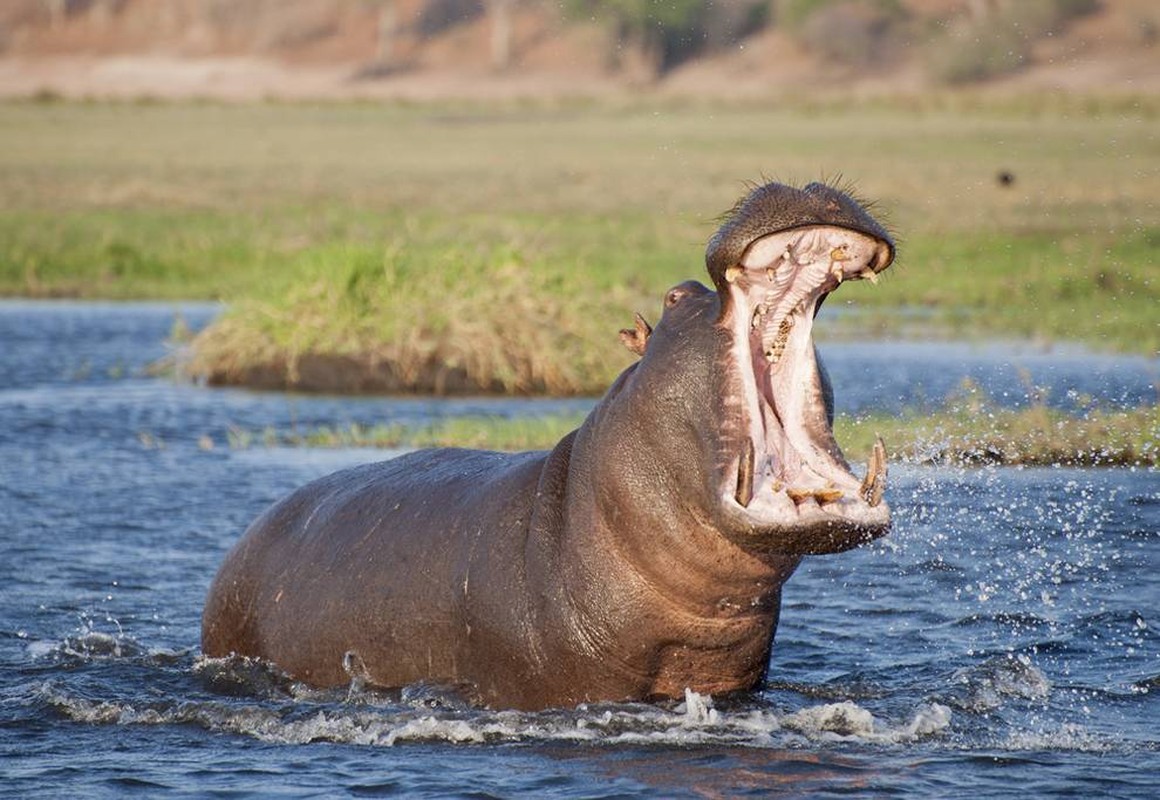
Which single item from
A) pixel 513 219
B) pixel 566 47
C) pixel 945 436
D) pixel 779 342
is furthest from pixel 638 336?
pixel 566 47

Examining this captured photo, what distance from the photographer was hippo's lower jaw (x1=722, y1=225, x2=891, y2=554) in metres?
5.07

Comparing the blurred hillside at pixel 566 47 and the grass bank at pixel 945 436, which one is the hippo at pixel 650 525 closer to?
the grass bank at pixel 945 436

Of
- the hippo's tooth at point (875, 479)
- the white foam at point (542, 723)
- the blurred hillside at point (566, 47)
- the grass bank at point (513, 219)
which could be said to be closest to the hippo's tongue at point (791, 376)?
the hippo's tooth at point (875, 479)

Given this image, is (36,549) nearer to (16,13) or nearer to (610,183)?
(610,183)

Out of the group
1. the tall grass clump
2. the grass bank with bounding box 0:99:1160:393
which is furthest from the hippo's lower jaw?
the tall grass clump

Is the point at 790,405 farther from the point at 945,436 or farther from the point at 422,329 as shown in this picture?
the point at 422,329

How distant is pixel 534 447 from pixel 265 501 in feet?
5.43

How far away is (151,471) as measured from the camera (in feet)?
38.7

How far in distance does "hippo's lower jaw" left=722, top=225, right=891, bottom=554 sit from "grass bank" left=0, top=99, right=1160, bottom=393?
31 centimetres

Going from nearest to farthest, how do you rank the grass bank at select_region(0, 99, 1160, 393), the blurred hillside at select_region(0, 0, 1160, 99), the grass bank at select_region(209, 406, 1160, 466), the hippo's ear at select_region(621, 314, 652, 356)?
the hippo's ear at select_region(621, 314, 652, 356) < the grass bank at select_region(209, 406, 1160, 466) < the grass bank at select_region(0, 99, 1160, 393) < the blurred hillside at select_region(0, 0, 1160, 99)

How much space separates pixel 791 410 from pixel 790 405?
0.05 ft

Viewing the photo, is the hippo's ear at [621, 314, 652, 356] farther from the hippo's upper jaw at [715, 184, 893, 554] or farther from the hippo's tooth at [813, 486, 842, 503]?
the hippo's tooth at [813, 486, 842, 503]

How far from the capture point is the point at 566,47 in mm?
74625

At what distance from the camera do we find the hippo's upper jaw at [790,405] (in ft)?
16.6
